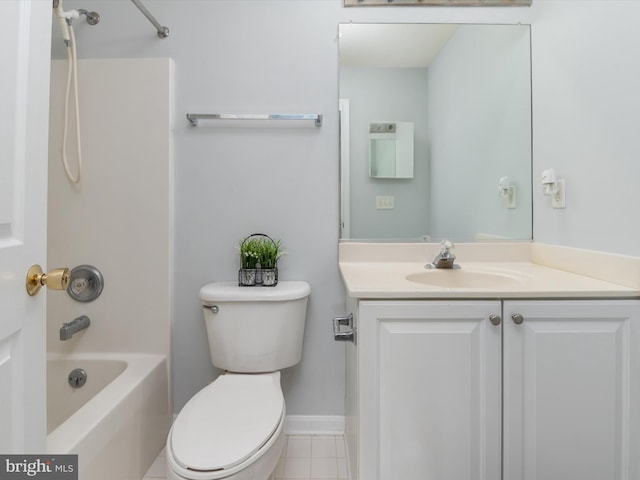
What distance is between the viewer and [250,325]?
5.00ft

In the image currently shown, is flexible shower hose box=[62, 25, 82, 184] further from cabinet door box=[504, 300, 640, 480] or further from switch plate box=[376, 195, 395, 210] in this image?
cabinet door box=[504, 300, 640, 480]

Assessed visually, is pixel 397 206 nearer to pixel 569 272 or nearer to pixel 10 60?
pixel 569 272

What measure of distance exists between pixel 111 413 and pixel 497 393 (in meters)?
1.17

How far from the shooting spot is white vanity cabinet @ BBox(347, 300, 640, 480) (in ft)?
3.49

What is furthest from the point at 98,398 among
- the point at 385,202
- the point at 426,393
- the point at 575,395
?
the point at 575,395

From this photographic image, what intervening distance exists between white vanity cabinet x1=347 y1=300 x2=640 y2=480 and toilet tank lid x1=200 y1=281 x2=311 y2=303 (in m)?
0.52

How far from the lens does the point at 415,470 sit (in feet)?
3.51

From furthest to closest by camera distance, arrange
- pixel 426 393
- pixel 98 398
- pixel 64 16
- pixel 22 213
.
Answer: pixel 64 16
pixel 98 398
pixel 426 393
pixel 22 213

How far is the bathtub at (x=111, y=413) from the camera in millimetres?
1125

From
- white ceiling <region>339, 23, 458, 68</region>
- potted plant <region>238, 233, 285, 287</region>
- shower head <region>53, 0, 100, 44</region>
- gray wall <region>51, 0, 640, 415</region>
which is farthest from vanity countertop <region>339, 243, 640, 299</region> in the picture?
shower head <region>53, 0, 100, 44</region>

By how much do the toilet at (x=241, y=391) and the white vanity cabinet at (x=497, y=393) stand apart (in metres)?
0.30

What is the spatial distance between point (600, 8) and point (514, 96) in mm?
489

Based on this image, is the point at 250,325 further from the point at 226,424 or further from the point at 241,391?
the point at 226,424

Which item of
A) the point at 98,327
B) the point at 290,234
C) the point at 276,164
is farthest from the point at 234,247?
the point at 98,327
